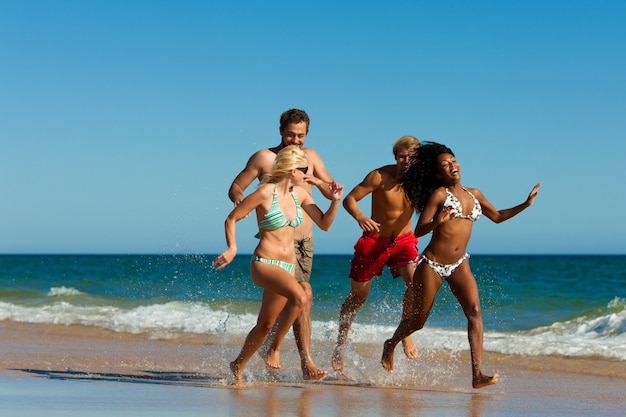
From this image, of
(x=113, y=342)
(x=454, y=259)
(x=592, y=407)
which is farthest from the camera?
(x=113, y=342)

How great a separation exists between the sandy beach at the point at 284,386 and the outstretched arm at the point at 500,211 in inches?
54.8

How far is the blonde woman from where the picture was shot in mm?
7121

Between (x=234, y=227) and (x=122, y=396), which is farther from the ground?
(x=234, y=227)

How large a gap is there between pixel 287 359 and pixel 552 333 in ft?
20.4

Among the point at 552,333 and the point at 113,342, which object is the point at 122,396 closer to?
the point at 113,342

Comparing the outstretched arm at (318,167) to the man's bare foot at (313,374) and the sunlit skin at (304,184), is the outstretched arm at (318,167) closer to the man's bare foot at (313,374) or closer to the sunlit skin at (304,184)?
the sunlit skin at (304,184)

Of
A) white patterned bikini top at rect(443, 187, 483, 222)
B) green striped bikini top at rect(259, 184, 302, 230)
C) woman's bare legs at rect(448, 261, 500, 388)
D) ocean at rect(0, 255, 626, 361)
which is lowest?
ocean at rect(0, 255, 626, 361)

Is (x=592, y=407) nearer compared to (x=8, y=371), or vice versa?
(x=592, y=407)

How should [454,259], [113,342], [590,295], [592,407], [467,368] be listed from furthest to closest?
1. [590,295]
2. [113,342]
3. [467,368]
4. [454,259]
5. [592,407]

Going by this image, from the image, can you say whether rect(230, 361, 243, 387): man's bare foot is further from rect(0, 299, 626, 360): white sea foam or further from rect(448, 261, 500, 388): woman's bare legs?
rect(0, 299, 626, 360): white sea foam

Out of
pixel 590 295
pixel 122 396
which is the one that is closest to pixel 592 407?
pixel 122 396

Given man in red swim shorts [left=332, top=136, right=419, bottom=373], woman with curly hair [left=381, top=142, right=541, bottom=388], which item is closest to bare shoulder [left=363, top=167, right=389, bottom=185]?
man in red swim shorts [left=332, top=136, right=419, bottom=373]

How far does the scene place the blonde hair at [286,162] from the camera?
23.6 feet

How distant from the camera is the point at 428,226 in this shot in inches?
282
